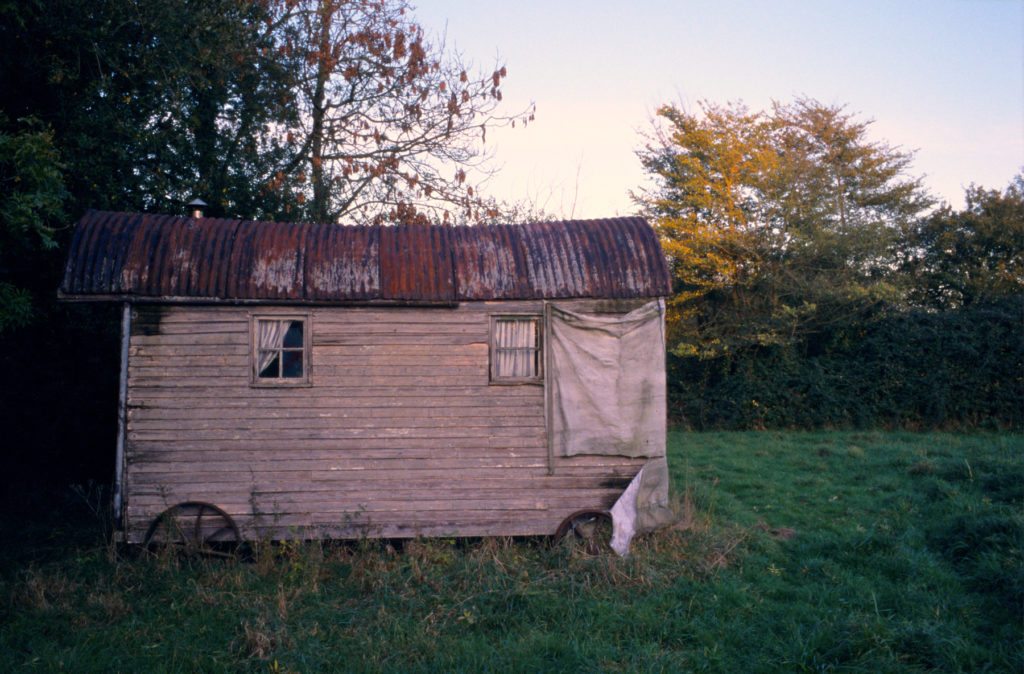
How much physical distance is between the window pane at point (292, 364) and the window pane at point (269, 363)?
0.27ft

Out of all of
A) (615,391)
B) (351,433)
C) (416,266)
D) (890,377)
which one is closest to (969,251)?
(890,377)

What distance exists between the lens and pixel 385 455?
793 centimetres

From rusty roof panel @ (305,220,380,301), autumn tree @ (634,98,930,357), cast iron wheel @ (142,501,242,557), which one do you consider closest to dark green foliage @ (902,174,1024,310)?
autumn tree @ (634,98,930,357)

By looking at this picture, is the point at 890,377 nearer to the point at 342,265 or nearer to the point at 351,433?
the point at 351,433

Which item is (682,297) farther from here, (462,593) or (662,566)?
(462,593)

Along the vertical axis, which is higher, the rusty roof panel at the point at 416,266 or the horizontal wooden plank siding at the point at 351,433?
the rusty roof panel at the point at 416,266

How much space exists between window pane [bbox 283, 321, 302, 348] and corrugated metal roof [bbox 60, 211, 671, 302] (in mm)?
361

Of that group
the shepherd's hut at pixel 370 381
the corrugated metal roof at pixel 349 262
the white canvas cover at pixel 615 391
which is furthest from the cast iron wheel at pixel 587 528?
the corrugated metal roof at pixel 349 262

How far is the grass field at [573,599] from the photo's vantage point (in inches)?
207

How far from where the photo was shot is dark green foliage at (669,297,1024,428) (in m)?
14.8

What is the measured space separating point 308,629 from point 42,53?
31.7ft

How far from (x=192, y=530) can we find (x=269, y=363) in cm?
212

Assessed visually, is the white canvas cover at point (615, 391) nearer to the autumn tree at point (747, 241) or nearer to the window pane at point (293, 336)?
the window pane at point (293, 336)

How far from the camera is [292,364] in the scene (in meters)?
7.99
